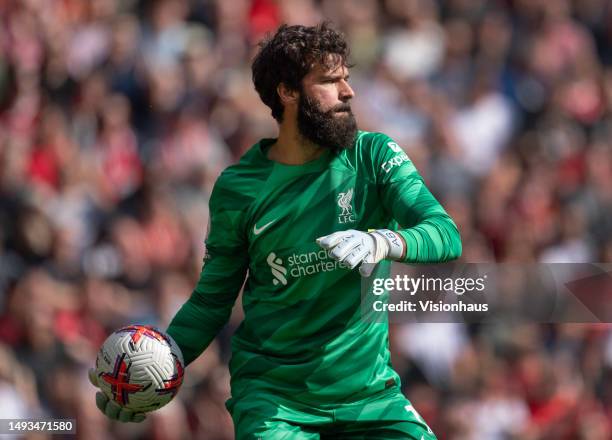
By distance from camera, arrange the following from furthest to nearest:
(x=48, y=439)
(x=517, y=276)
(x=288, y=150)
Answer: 1. (x=517, y=276)
2. (x=48, y=439)
3. (x=288, y=150)

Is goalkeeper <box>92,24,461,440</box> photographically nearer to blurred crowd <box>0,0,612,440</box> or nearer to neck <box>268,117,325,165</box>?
neck <box>268,117,325,165</box>

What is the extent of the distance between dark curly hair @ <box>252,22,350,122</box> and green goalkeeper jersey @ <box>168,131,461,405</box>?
13.0 inches

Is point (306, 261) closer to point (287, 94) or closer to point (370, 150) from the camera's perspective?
point (370, 150)

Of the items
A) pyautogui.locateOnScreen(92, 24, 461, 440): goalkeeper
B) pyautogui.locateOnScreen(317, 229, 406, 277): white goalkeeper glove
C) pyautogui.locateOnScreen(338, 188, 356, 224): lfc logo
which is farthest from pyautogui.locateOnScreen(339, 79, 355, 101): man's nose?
pyautogui.locateOnScreen(317, 229, 406, 277): white goalkeeper glove

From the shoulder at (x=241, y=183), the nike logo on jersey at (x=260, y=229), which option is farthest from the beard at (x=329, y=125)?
the nike logo on jersey at (x=260, y=229)

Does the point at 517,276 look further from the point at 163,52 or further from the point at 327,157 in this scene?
the point at 327,157

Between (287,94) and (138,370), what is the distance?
4.49ft

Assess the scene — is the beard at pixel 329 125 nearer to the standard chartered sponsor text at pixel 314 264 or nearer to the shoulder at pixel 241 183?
the shoulder at pixel 241 183

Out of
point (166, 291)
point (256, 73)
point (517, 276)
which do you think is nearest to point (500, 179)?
point (517, 276)

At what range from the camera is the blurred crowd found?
8.14m

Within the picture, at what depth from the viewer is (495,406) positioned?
8281mm

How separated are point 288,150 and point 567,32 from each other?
17.3 ft

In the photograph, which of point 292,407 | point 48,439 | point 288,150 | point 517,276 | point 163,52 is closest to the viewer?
point 292,407

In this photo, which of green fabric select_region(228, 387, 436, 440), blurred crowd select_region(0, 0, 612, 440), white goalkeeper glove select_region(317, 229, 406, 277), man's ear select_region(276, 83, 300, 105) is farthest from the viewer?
blurred crowd select_region(0, 0, 612, 440)
